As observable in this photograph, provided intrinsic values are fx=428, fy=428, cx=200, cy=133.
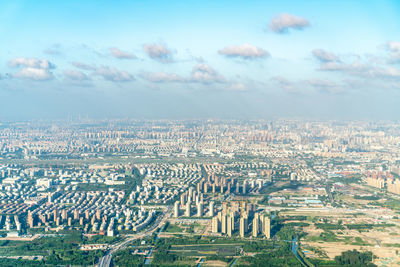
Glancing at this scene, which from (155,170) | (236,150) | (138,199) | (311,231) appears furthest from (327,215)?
(236,150)

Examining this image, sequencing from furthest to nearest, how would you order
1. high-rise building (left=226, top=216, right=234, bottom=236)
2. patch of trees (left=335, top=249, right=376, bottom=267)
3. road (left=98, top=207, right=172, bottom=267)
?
high-rise building (left=226, top=216, right=234, bottom=236) → road (left=98, top=207, right=172, bottom=267) → patch of trees (left=335, top=249, right=376, bottom=267)

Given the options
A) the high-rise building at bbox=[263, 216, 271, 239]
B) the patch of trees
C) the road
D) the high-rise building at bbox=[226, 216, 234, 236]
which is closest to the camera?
the patch of trees

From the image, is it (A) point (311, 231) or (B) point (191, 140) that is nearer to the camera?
(A) point (311, 231)

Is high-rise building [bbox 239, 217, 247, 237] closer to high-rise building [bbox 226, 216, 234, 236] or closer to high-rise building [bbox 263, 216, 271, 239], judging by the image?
high-rise building [bbox 226, 216, 234, 236]

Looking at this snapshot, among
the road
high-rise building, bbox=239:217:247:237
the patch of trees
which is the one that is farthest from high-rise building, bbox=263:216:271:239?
the road

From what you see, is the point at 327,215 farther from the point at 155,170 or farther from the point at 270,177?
the point at 155,170

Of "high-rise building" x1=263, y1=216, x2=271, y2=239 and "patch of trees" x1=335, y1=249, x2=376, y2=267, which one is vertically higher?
"high-rise building" x1=263, y1=216, x2=271, y2=239

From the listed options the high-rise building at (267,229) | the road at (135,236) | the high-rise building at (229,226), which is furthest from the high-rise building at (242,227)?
the road at (135,236)

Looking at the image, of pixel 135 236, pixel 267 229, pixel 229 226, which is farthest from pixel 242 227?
pixel 135 236
